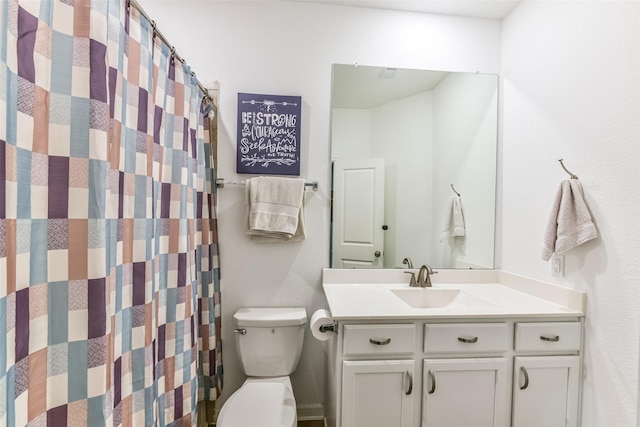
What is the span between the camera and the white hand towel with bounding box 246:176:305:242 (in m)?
1.83

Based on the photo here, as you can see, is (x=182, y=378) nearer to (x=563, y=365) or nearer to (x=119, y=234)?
(x=119, y=234)

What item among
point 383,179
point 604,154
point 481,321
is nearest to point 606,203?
point 604,154

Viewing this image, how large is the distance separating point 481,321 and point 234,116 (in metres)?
1.74

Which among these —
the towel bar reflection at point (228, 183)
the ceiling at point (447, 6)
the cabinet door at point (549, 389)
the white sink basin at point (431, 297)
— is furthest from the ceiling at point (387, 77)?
the cabinet door at point (549, 389)

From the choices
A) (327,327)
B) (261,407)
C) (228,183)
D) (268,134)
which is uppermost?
(268,134)

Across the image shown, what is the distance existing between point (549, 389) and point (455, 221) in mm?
984

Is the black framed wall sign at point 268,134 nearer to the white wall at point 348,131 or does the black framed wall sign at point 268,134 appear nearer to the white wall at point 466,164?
the white wall at point 348,131

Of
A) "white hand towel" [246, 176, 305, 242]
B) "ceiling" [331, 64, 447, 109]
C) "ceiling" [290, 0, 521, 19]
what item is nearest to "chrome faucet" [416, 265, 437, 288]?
"white hand towel" [246, 176, 305, 242]

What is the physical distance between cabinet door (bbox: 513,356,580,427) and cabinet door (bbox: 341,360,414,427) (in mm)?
508

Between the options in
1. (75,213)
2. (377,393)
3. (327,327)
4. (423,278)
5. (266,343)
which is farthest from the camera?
(423,278)

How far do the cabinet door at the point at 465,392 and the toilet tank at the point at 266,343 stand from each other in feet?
2.47

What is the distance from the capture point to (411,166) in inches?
78.8

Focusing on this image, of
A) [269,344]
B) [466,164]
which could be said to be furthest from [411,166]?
[269,344]

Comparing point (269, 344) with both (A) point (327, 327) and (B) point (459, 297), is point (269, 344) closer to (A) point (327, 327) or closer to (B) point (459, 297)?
(A) point (327, 327)
